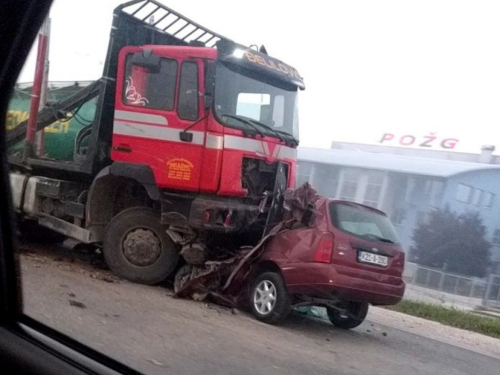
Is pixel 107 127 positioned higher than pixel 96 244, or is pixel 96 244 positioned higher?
pixel 107 127

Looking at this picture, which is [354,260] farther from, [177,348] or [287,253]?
[177,348]

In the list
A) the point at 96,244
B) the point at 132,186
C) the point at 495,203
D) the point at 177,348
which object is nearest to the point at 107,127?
the point at 132,186

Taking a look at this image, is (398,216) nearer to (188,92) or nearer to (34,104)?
(188,92)

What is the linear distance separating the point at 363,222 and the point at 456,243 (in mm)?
1794

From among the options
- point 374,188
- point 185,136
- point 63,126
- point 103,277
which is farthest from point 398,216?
point 63,126

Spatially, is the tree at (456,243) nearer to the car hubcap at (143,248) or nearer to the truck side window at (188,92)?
the truck side window at (188,92)

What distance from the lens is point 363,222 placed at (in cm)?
586

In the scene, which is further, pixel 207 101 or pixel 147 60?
pixel 147 60

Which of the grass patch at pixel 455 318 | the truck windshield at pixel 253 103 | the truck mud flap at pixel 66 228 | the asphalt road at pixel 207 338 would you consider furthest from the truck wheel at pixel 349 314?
the truck mud flap at pixel 66 228

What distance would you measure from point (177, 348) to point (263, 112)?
3327 millimetres

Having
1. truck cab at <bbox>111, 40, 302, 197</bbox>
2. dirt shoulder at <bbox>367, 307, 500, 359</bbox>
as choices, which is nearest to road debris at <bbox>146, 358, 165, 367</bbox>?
dirt shoulder at <bbox>367, 307, 500, 359</bbox>

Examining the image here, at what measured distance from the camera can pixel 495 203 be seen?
400cm

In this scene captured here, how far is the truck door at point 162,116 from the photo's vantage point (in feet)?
22.5

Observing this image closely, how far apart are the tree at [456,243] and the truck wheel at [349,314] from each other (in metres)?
1.76
